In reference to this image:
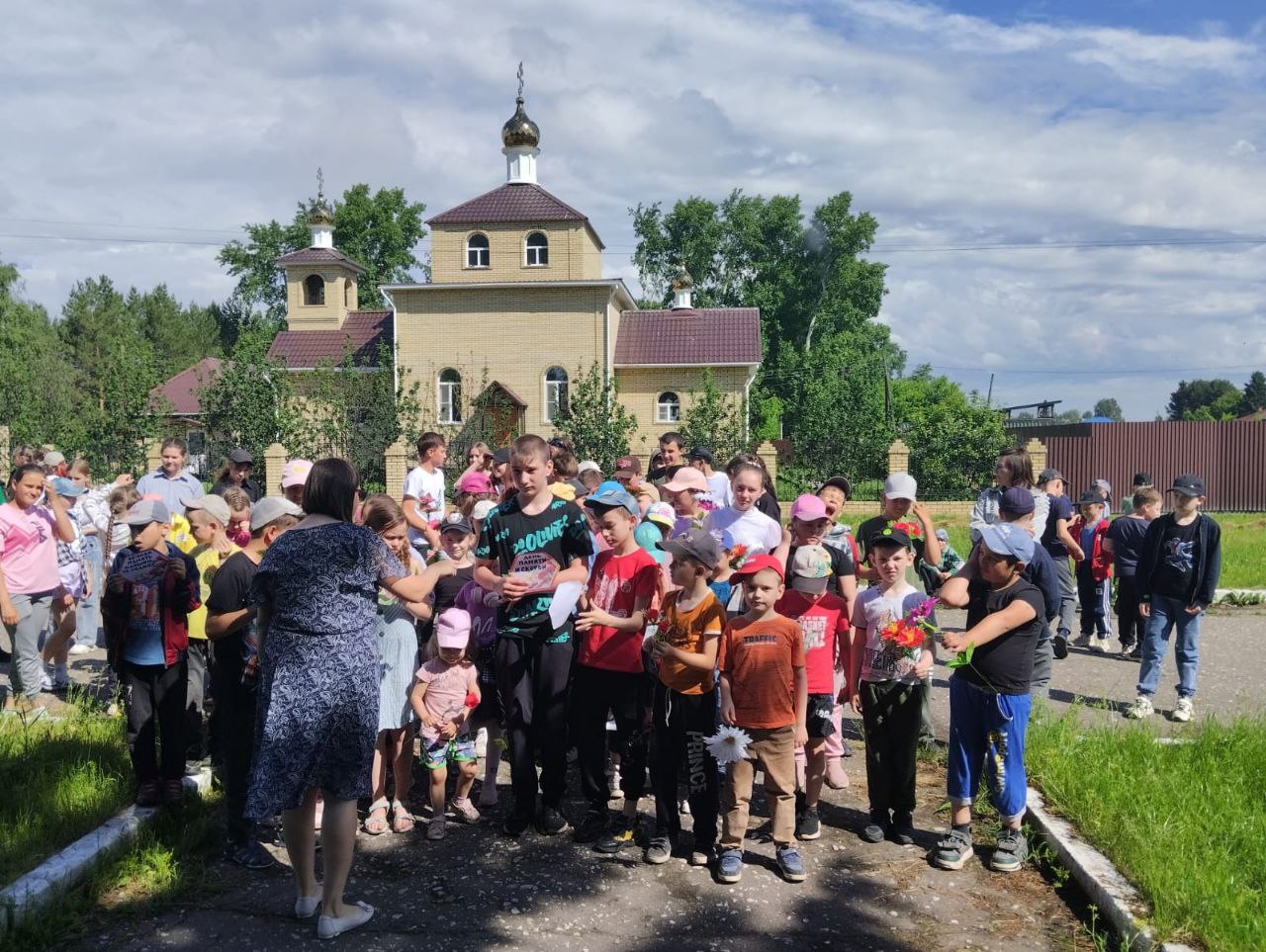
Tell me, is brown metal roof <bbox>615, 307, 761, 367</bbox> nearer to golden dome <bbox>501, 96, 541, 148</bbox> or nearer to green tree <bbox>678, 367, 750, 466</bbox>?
golden dome <bbox>501, 96, 541, 148</bbox>

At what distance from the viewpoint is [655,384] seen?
118ft

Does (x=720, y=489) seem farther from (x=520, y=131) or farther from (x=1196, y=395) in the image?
(x=1196, y=395)

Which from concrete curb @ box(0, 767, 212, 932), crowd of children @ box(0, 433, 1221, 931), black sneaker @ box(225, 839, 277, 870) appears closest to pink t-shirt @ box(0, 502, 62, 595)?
crowd of children @ box(0, 433, 1221, 931)

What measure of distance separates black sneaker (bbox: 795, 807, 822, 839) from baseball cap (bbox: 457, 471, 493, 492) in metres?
3.51

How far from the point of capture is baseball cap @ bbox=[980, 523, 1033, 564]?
456 cm

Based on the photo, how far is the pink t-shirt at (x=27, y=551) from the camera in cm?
699

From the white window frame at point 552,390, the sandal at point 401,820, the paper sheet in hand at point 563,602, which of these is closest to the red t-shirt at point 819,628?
the paper sheet in hand at point 563,602

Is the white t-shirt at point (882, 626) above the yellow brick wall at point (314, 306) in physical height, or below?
below

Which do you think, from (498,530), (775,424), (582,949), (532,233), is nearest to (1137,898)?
(582,949)

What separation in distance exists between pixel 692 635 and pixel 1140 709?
14.8 ft

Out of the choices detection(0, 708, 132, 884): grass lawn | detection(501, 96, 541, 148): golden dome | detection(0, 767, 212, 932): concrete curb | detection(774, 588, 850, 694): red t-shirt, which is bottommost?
detection(0, 767, 212, 932): concrete curb

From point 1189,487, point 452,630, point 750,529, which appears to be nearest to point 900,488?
point 750,529

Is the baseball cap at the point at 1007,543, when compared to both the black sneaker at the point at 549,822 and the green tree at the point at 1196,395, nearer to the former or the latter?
the black sneaker at the point at 549,822

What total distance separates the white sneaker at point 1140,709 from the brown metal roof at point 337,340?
3139 cm
